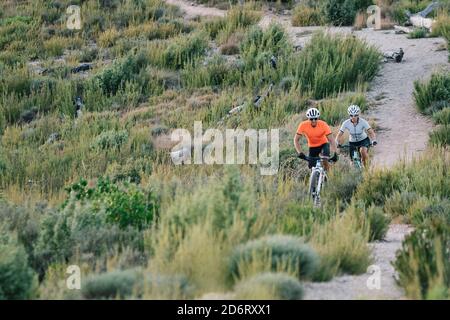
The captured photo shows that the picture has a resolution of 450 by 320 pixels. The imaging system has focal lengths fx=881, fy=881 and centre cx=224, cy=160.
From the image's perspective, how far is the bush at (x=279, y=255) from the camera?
8.48 m

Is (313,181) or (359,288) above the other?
(359,288)

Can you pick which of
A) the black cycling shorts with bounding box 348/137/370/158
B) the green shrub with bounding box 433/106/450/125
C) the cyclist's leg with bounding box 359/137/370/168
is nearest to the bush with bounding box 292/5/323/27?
the green shrub with bounding box 433/106/450/125

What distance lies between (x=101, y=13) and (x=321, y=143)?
18.8 meters

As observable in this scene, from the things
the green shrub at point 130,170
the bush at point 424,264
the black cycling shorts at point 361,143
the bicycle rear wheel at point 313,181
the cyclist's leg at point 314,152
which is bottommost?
the green shrub at point 130,170

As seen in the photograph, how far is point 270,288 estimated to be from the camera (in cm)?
786

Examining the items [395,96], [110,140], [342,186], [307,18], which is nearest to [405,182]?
[342,186]

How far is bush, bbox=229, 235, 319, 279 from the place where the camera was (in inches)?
334

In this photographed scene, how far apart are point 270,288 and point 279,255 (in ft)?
2.95

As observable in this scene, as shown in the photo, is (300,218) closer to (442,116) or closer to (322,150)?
(322,150)

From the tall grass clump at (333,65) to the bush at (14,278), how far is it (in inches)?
605

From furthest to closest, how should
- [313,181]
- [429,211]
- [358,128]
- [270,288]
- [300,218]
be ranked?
1. [358,128]
2. [313,181]
3. [429,211]
4. [300,218]
5. [270,288]

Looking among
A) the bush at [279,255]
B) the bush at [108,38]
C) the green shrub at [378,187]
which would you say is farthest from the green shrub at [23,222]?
the bush at [108,38]

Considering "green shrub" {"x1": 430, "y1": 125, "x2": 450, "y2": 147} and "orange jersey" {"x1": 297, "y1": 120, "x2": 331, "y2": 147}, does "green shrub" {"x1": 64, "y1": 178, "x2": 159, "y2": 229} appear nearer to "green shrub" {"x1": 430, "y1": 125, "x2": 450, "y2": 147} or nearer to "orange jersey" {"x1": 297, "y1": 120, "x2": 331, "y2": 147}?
"orange jersey" {"x1": 297, "y1": 120, "x2": 331, "y2": 147}

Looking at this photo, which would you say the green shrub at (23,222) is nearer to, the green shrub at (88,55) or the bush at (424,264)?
the bush at (424,264)
